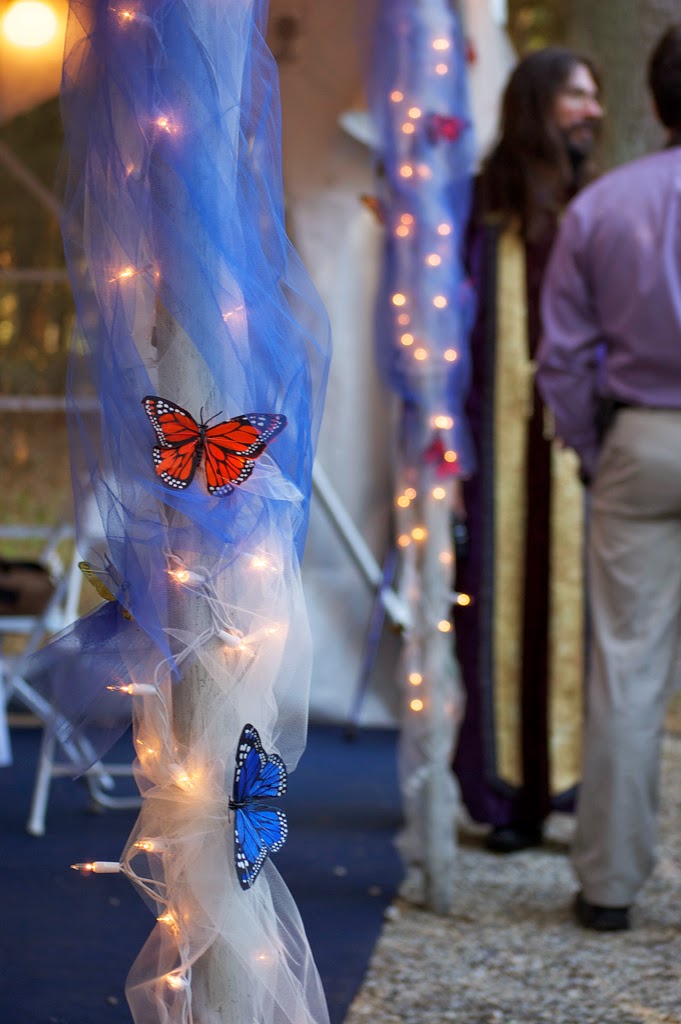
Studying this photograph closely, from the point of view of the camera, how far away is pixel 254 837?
4.76 ft

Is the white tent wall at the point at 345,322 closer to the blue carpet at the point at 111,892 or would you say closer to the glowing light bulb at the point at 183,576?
the blue carpet at the point at 111,892

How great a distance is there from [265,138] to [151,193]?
0.17 m

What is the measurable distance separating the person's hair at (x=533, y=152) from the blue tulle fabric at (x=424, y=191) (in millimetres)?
338

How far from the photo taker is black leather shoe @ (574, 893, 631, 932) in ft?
8.61

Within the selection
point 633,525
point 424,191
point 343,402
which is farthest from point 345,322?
point 633,525

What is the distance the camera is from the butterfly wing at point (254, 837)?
1.42 m

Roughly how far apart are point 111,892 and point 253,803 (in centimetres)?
139

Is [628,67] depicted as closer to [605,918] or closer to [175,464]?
[605,918]

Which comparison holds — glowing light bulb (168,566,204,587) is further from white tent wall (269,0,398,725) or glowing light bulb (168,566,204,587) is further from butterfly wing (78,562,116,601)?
white tent wall (269,0,398,725)

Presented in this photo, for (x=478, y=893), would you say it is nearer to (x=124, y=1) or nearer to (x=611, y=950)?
(x=611, y=950)

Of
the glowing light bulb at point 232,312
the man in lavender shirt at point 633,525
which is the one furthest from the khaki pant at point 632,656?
the glowing light bulb at point 232,312

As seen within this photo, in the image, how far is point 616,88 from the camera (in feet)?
17.6

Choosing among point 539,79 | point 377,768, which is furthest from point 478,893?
point 539,79

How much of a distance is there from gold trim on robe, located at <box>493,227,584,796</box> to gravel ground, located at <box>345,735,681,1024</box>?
0.36 m
